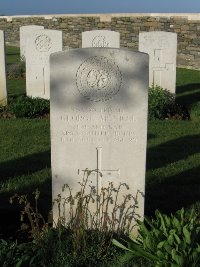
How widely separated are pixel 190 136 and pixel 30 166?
9.31 ft

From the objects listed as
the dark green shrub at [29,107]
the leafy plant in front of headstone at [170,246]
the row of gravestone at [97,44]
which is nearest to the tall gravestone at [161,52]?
the row of gravestone at [97,44]

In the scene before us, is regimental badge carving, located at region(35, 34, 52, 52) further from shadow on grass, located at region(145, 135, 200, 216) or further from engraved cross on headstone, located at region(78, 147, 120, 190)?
engraved cross on headstone, located at region(78, 147, 120, 190)

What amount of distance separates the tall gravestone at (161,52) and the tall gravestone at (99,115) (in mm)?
5413

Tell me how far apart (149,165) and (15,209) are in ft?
6.73

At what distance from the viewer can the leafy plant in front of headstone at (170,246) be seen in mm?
3137

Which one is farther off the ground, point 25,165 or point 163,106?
point 163,106

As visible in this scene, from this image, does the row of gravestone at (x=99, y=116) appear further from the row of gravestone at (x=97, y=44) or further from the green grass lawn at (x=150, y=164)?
the row of gravestone at (x=97, y=44)

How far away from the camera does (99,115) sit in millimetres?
3998

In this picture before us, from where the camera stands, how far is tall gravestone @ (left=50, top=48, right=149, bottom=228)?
154 inches

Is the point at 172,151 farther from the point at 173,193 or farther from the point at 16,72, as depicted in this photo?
→ the point at 16,72

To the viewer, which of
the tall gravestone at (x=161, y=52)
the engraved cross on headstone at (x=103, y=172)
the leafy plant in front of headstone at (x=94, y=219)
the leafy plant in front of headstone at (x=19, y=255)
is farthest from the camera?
the tall gravestone at (x=161, y=52)

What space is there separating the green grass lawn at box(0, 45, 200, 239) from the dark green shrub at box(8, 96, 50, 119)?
358mm

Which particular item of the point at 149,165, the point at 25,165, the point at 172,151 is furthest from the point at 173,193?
the point at 25,165

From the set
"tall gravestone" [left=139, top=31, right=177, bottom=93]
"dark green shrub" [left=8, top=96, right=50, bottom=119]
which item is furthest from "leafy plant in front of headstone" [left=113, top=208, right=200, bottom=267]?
"tall gravestone" [left=139, top=31, right=177, bottom=93]
